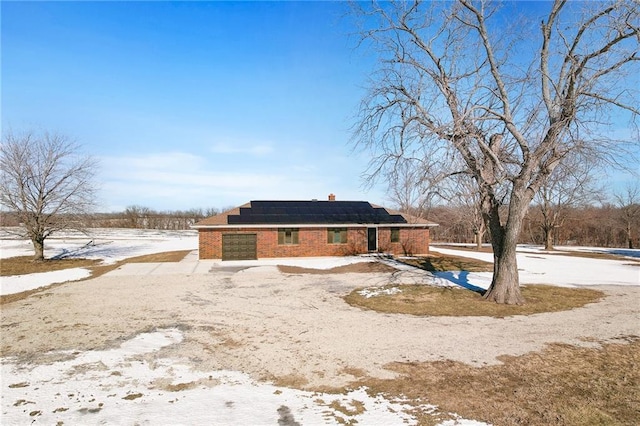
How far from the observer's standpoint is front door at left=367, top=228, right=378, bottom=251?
78.6ft

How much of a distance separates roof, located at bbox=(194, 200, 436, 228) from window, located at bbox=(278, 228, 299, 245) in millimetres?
545

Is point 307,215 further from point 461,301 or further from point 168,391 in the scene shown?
point 168,391

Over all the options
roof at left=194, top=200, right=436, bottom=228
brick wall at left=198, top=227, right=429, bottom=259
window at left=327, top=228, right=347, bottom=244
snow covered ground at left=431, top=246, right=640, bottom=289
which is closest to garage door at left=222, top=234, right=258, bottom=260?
brick wall at left=198, top=227, right=429, bottom=259

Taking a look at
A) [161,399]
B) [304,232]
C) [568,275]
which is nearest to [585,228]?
[568,275]

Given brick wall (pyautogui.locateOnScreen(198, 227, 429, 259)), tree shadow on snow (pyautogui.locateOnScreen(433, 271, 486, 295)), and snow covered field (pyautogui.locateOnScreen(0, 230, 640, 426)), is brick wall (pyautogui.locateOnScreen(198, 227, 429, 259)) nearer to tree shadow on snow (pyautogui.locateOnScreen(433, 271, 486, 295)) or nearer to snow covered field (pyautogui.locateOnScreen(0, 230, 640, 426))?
tree shadow on snow (pyautogui.locateOnScreen(433, 271, 486, 295))

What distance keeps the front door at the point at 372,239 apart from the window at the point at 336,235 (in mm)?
1734

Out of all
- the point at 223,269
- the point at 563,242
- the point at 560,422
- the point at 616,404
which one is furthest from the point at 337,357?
the point at 563,242

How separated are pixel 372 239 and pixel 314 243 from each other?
408cm

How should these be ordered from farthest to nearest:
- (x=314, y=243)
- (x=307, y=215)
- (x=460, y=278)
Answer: (x=307, y=215) → (x=314, y=243) → (x=460, y=278)

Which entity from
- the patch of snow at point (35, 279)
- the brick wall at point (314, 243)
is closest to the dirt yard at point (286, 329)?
the patch of snow at point (35, 279)

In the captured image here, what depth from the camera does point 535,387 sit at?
16.8 feet

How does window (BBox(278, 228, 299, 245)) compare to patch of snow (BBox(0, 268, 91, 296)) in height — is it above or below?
above

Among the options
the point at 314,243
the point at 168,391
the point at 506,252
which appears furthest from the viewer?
the point at 314,243

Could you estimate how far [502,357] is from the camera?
20.8ft
